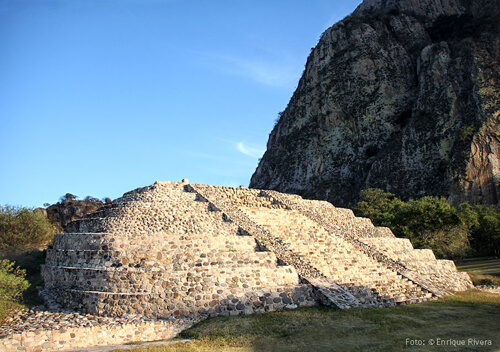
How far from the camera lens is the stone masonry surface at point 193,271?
15.2m

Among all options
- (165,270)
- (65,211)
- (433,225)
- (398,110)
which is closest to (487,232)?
(433,225)

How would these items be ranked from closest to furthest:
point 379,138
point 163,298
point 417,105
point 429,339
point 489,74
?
point 429,339 → point 163,298 → point 489,74 → point 417,105 → point 379,138

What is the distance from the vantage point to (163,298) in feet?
52.1

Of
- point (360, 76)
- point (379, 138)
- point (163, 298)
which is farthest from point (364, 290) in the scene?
point (360, 76)

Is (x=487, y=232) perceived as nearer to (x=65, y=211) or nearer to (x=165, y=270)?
(x=165, y=270)

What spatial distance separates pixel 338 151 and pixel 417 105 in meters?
17.2

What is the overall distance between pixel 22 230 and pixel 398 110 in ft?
217

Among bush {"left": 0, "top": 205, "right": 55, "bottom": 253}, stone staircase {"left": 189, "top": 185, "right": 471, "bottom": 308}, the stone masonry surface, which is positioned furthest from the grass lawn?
bush {"left": 0, "top": 205, "right": 55, "bottom": 253}

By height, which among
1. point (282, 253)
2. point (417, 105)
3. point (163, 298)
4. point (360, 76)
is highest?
point (360, 76)

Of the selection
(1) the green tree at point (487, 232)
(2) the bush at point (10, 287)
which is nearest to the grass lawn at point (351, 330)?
(2) the bush at point (10, 287)

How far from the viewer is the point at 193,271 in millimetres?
16844

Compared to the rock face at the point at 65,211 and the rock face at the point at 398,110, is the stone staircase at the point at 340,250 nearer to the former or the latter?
the rock face at the point at 65,211

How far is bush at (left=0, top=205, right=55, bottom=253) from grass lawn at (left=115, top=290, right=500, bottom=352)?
2096 cm

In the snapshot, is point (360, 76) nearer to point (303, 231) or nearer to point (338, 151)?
point (338, 151)
